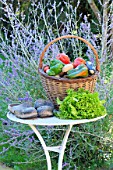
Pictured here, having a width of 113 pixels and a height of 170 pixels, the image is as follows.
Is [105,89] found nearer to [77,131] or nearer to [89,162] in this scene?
[77,131]

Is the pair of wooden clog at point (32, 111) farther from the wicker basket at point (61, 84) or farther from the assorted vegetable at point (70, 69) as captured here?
the assorted vegetable at point (70, 69)

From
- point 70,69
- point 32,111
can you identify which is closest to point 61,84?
point 70,69

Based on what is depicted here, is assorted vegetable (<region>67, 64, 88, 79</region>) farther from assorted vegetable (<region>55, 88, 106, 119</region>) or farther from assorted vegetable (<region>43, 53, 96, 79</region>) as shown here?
assorted vegetable (<region>55, 88, 106, 119</region>)

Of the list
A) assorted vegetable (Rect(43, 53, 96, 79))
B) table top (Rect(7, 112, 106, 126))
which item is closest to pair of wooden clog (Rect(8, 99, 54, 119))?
table top (Rect(7, 112, 106, 126))

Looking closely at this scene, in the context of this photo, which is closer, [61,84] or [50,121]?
[50,121]

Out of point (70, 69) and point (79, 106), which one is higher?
point (70, 69)

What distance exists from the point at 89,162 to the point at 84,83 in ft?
4.75

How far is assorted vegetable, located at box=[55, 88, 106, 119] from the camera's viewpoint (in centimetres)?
241

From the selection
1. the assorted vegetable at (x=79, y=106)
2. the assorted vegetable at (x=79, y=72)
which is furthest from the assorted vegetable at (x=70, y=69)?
the assorted vegetable at (x=79, y=106)

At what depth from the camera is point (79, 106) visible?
244 centimetres

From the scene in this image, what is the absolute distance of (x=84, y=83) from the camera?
254cm

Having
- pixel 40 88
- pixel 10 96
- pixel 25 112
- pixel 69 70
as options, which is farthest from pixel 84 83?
pixel 10 96

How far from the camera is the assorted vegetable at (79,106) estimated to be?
241 cm

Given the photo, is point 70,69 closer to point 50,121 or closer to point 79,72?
point 79,72
